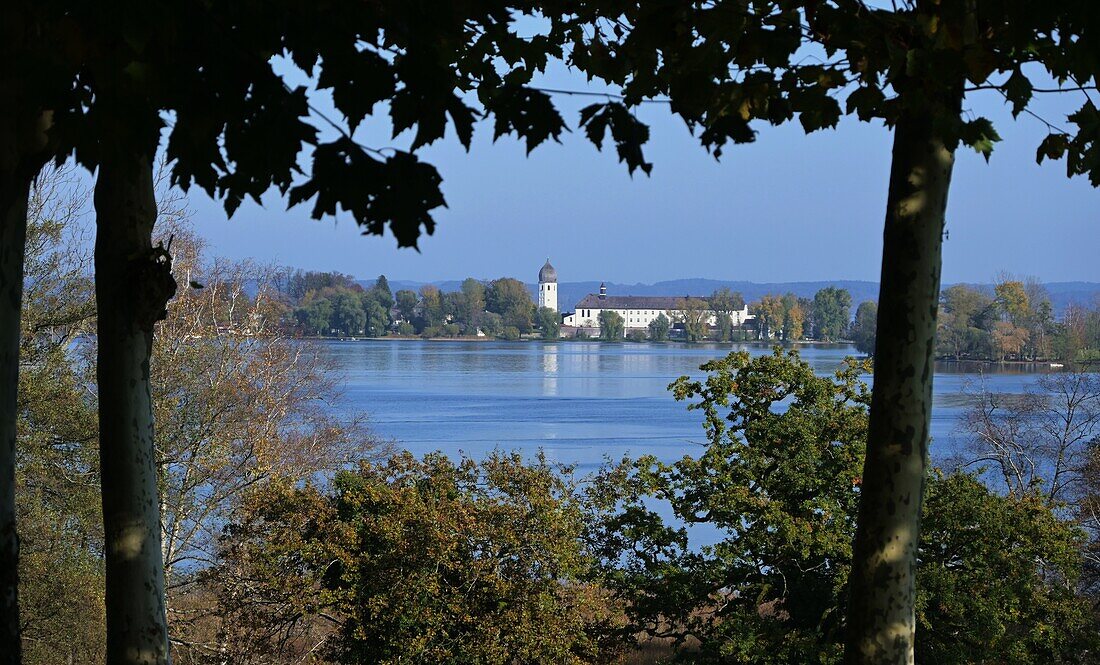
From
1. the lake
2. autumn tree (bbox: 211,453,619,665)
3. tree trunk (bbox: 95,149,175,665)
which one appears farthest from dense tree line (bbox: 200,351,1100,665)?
tree trunk (bbox: 95,149,175,665)

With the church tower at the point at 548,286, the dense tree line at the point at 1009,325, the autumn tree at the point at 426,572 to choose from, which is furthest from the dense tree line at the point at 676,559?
the church tower at the point at 548,286

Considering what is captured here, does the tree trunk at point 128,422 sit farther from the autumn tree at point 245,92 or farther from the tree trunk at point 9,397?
the autumn tree at point 245,92

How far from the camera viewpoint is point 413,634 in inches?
496

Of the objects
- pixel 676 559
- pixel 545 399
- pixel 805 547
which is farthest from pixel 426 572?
pixel 545 399

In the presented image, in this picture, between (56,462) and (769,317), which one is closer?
(56,462)

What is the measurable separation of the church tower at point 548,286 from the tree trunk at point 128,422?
177800 millimetres

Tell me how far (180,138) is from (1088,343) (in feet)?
177

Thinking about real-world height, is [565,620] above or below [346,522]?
below

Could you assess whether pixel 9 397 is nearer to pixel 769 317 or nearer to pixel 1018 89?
pixel 1018 89

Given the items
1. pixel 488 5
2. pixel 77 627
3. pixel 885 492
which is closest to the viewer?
pixel 488 5

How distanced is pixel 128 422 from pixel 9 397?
2.34 ft

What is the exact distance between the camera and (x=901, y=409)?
13.6 feet

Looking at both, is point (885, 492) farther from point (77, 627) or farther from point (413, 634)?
point (77, 627)

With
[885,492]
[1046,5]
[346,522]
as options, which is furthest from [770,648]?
[1046,5]
